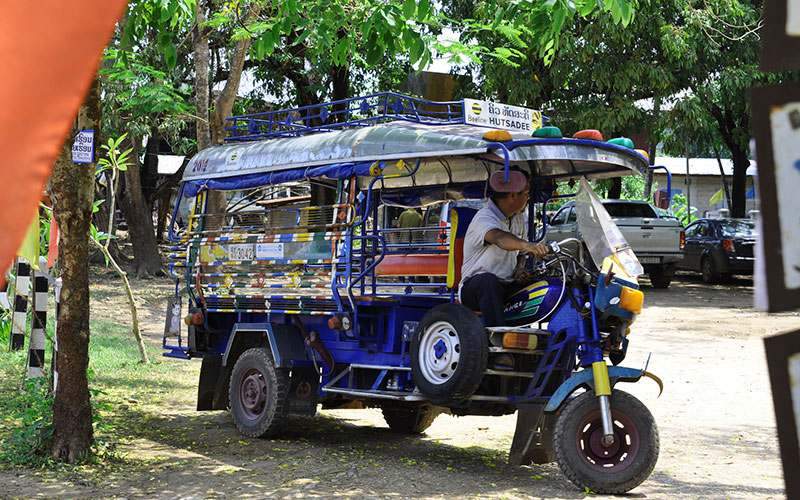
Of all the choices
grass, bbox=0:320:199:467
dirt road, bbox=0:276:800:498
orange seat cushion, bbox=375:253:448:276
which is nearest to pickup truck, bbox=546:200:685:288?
dirt road, bbox=0:276:800:498

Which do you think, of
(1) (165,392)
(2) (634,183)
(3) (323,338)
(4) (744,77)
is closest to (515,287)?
(3) (323,338)

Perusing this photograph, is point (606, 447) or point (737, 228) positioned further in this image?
point (737, 228)

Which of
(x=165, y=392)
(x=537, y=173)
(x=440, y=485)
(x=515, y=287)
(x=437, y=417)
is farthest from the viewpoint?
(x=165, y=392)

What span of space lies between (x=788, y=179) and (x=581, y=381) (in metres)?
5.03

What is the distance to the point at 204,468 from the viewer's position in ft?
25.7

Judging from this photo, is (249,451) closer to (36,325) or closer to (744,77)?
(36,325)

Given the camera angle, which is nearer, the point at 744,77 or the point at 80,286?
the point at 80,286

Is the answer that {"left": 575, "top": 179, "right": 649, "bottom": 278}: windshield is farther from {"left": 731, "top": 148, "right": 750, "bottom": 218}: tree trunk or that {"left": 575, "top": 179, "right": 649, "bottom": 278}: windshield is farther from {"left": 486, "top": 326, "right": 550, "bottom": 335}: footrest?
{"left": 731, "top": 148, "right": 750, "bottom": 218}: tree trunk

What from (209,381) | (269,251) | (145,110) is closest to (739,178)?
(145,110)

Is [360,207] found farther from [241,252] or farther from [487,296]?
[241,252]

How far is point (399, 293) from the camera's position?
8305 millimetres

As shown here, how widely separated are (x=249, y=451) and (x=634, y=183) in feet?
146

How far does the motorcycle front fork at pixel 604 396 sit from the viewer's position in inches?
269

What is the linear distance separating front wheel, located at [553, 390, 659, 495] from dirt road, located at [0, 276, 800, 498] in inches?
8.3
